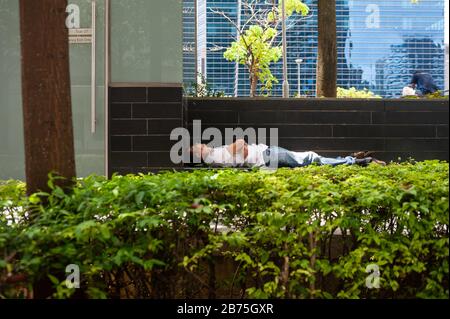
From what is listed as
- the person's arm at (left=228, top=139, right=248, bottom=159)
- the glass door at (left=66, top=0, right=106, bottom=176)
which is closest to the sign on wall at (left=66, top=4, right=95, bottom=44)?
the glass door at (left=66, top=0, right=106, bottom=176)

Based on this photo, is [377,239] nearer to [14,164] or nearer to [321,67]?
A: [14,164]

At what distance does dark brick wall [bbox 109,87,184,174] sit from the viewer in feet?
26.2

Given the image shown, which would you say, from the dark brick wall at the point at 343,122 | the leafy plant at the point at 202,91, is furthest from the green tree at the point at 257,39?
→ the dark brick wall at the point at 343,122

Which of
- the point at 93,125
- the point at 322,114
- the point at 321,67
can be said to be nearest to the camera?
the point at 93,125

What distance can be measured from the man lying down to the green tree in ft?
46.3

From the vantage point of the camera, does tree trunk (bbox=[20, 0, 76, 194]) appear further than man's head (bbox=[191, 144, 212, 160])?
No

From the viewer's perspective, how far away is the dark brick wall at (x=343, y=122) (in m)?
9.23

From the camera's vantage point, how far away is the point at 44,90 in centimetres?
323

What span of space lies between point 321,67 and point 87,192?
892cm

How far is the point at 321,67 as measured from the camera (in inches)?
458

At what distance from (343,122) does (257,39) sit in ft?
49.7

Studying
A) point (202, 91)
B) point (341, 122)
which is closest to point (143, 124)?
point (202, 91)

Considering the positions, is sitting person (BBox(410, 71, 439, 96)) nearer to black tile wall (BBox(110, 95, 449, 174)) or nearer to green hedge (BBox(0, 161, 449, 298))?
black tile wall (BBox(110, 95, 449, 174))
